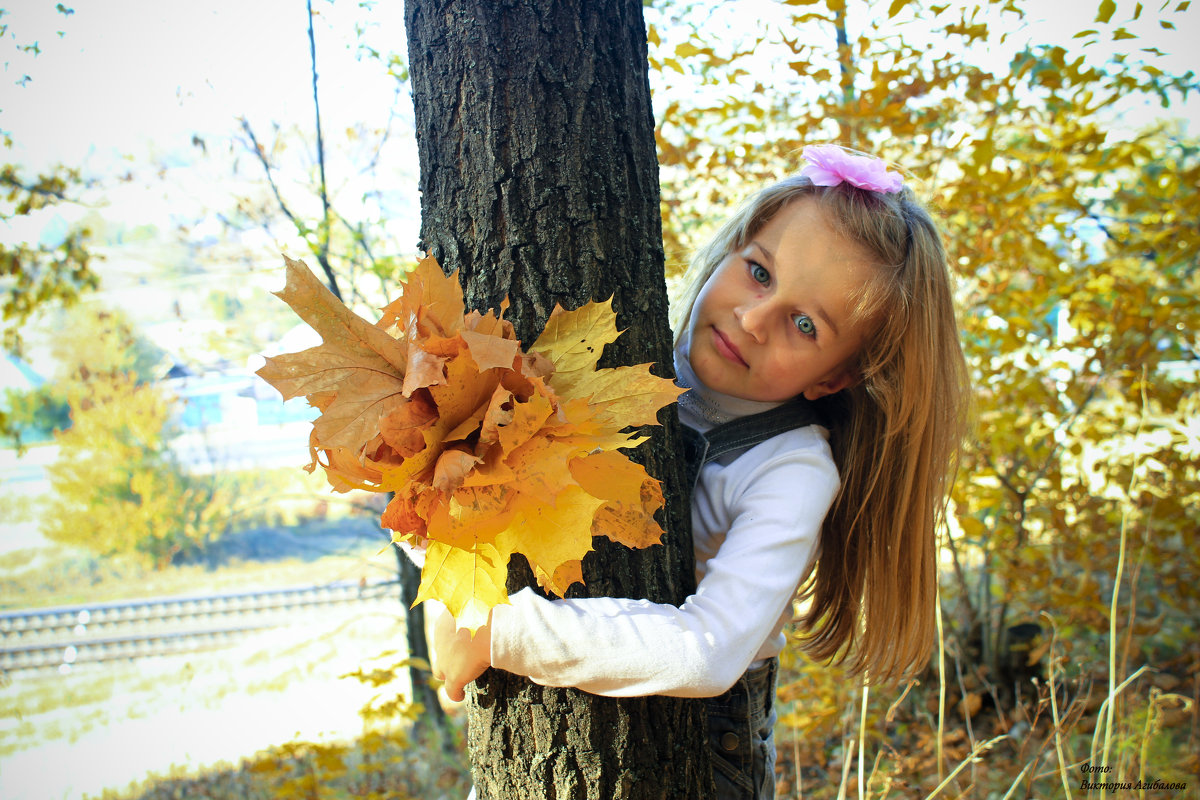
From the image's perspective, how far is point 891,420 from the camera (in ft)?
3.81

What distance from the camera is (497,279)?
2.94 ft

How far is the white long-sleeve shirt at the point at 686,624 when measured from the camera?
Answer: 0.81m

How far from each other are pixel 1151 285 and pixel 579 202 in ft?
8.92

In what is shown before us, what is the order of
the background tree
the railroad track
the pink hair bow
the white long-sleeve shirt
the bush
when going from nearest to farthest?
1. the white long-sleeve shirt
2. the pink hair bow
3. the background tree
4. the bush
5. the railroad track

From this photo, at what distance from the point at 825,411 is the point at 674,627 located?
0.63 metres

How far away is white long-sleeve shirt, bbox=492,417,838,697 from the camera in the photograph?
0.81 meters

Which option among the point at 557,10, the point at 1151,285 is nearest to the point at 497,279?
the point at 557,10

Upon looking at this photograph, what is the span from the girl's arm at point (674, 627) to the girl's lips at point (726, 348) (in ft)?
0.78

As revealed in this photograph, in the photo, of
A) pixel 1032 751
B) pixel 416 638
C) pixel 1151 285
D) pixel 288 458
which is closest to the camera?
pixel 1151 285

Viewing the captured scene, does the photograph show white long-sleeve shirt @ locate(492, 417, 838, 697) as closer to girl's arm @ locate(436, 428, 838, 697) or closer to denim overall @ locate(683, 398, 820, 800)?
girl's arm @ locate(436, 428, 838, 697)

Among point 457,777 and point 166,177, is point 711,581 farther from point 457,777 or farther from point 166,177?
point 166,177

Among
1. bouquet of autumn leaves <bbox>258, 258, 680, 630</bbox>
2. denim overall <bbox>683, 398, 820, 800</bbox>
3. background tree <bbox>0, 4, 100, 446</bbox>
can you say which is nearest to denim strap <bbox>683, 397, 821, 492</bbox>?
denim overall <bbox>683, 398, 820, 800</bbox>

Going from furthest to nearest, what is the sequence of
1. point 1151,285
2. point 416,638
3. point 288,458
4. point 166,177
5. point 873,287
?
point 288,458 < point 416,638 < point 166,177 < point 1151,285 < point 873,287

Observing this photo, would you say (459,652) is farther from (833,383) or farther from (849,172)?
(849,172)
